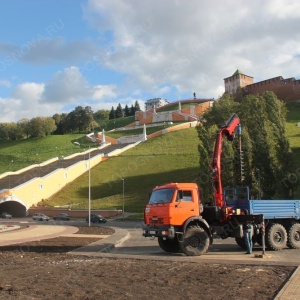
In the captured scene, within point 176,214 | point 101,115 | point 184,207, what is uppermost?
point 101,115

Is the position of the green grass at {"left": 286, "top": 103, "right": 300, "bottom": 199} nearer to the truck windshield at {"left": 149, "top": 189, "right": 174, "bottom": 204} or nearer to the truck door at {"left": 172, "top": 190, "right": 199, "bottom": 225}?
the truck door at {"left": 172, "top": 190, "right": 199, "bottom": 225}

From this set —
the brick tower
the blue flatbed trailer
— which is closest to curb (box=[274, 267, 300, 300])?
the blue flatbed trailer

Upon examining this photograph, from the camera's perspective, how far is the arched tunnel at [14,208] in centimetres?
5884

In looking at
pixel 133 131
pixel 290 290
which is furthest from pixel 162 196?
pixel 133 131

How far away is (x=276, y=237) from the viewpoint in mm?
16172

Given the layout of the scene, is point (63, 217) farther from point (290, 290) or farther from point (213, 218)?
point (290, 290)

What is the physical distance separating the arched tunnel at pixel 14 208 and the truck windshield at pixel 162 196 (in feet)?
152

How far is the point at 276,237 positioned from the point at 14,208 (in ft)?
171

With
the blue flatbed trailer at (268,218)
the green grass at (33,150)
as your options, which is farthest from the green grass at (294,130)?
the green grass at (33,150)

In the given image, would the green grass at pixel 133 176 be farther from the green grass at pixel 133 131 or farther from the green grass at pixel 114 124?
the green grass at pixel 114 124

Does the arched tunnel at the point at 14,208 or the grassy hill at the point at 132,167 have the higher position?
the grassy hill at the point at 132,167

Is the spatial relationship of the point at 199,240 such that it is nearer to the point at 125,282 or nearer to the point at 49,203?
the point at 125,282

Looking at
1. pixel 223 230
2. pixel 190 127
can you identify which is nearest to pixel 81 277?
pixel 223 230

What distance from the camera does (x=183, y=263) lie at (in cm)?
1296
